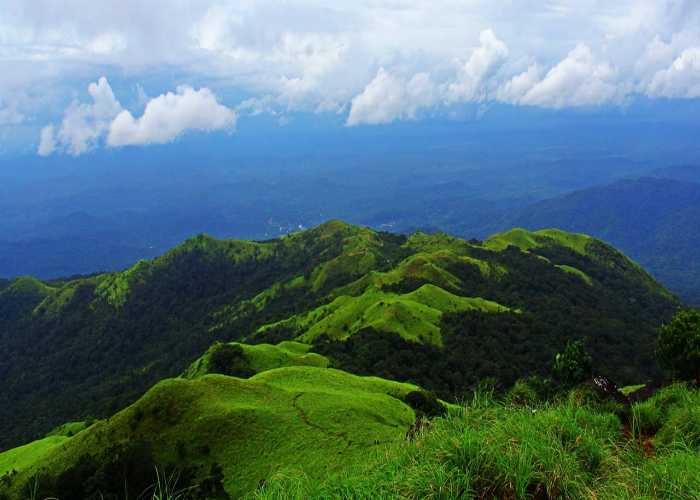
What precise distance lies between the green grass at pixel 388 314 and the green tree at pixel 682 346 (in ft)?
224

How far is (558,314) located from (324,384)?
392 ft

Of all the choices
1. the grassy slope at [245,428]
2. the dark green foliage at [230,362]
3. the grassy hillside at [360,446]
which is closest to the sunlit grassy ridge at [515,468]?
the grassy hillside at [360,446]

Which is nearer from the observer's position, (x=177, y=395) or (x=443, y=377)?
(x=177, y=395)

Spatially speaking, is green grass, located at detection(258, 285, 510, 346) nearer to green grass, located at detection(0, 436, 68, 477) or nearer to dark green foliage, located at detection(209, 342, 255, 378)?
dark green foliage, located at detection(209, 342, 255, 378)

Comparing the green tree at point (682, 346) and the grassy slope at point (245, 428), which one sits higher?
the green tree at point (682, 346)

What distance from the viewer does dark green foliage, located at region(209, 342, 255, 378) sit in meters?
93.9

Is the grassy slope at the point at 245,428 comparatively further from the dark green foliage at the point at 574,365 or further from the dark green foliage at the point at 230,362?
the dark green foliage at the point at 230,362

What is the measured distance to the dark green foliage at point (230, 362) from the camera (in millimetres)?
93938

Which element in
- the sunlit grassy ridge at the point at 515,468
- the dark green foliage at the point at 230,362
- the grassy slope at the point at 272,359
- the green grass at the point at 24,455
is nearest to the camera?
the sunlit grassy ridge at the point at 515,468

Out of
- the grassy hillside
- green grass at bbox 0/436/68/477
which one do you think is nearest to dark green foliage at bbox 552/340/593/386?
the grassy hillside

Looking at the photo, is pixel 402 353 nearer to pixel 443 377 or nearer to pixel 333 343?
pixel 443 377

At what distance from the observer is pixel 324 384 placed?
61.5 metres

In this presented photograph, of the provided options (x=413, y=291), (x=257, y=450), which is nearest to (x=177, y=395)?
(x=257, y=450)

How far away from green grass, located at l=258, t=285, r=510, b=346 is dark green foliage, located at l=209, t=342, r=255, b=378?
100 ft
